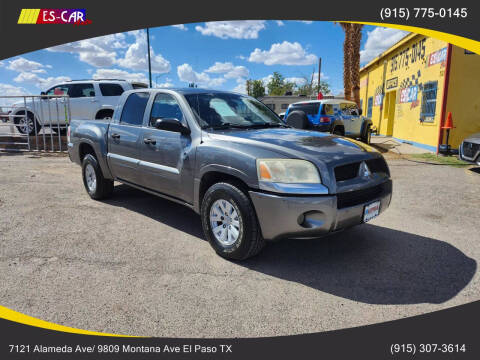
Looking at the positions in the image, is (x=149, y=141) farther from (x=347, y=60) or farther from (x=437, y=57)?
(x=347, y=60)

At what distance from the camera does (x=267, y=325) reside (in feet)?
8.46

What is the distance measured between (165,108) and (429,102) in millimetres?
11458

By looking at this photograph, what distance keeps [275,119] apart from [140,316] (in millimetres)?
3110

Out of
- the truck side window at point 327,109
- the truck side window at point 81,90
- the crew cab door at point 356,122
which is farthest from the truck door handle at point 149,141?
the crew cab door at point 356,122

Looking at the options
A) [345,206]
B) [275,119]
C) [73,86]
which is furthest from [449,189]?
[73,86]

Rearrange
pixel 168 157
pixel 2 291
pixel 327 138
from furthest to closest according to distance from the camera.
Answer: pixel 168 157, pixel 327 138, pixel 2 291

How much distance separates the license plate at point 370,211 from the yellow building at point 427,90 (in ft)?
31.1

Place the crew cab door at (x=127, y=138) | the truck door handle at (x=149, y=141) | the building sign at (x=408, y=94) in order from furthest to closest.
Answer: the building sign at (x=408, y=94) → the crew cab door at (x=127, y=138) → the truck door handle at (x=149, y=141)

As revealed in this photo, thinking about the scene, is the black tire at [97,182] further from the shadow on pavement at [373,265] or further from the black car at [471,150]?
the black car at [471,150]

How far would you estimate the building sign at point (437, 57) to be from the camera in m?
11.3

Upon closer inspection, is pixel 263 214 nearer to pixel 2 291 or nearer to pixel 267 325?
pixel 267 325

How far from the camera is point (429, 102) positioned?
41.5ft

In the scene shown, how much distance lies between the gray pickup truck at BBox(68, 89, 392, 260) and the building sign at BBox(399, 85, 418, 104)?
1157 centimetres

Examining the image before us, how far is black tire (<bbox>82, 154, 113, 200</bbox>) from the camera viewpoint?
5.75 m
